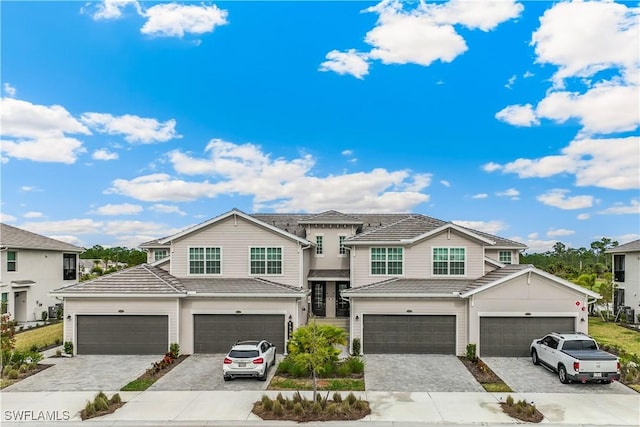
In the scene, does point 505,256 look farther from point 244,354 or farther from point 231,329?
point 244,354

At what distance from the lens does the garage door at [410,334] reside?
20312mm

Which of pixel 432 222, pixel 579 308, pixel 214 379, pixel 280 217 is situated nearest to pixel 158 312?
pixel 214 379

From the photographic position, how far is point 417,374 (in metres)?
17.0

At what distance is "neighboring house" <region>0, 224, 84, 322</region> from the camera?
28.4m

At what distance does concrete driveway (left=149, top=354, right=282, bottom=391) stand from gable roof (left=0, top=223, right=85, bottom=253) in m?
17.6

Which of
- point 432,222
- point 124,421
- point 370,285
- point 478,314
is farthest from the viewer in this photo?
point 432,222

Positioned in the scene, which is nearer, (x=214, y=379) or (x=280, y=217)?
(x=214, y=379)

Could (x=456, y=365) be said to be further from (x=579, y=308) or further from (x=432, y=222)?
(x=432, y=222)

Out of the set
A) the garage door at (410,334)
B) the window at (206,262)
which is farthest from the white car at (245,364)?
the window at (206,262)

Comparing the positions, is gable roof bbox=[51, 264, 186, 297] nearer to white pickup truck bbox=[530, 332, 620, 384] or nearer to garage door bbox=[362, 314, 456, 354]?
garage door bbox=[362, 314, 456, 354]

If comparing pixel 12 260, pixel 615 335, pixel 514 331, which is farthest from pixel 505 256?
pixel 12 260

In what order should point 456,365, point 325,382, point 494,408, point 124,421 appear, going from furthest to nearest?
point 456,365
point 325,382
point 494,408
point 124,421

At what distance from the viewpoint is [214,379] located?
16.4 metres

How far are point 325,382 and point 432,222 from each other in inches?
464
